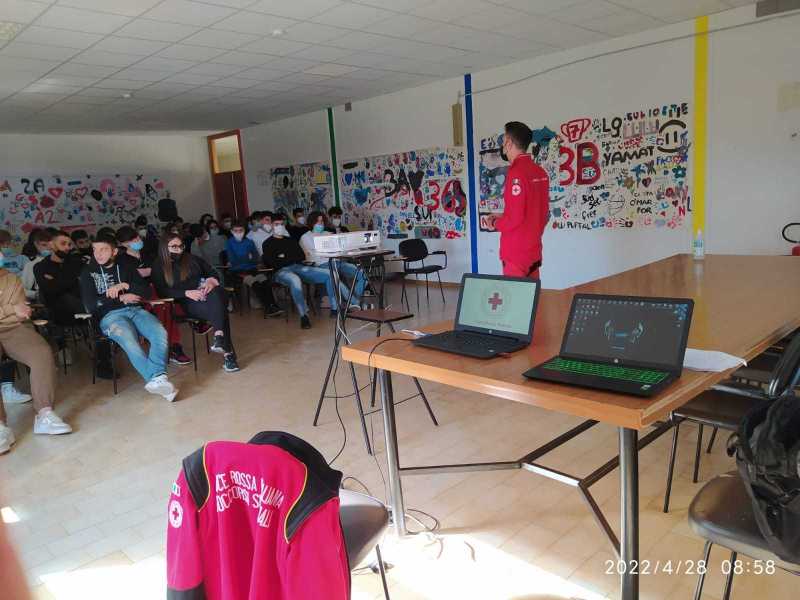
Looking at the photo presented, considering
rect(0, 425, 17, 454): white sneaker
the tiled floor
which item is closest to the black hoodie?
the tiled floor

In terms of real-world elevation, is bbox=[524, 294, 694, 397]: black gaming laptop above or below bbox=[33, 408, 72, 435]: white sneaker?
above

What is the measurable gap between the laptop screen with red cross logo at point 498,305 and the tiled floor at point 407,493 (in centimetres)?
82

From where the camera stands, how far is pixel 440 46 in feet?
18.8

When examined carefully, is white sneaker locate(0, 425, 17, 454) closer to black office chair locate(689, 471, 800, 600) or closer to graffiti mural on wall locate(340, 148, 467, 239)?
black office chair locate(689, 471, 800, 600)

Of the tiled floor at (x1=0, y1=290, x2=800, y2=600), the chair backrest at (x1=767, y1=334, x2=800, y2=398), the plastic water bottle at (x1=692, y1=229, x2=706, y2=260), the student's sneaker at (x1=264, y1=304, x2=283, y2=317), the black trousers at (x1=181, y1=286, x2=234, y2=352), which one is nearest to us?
the chair backrest at (x1=767, y1=334, x2=800, y2=398)

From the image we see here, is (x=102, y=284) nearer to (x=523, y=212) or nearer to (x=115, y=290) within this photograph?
(x=115, y=290)

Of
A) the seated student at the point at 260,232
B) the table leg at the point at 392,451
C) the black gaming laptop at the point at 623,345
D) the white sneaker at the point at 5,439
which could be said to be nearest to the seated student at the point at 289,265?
the seated student at the point at 260,232

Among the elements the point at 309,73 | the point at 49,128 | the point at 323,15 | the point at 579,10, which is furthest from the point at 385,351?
the point at 49,128

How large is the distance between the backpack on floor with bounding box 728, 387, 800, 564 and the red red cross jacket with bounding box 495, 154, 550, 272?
2.56 metres

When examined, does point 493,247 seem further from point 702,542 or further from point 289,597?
point 289,597

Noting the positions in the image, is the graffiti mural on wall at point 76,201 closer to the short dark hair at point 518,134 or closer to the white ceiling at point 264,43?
the white ceiling at point 264,43

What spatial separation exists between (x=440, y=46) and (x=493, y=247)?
2.50 metres

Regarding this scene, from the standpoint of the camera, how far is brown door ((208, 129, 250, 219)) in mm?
11219

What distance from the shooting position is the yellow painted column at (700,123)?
5.21 metres
